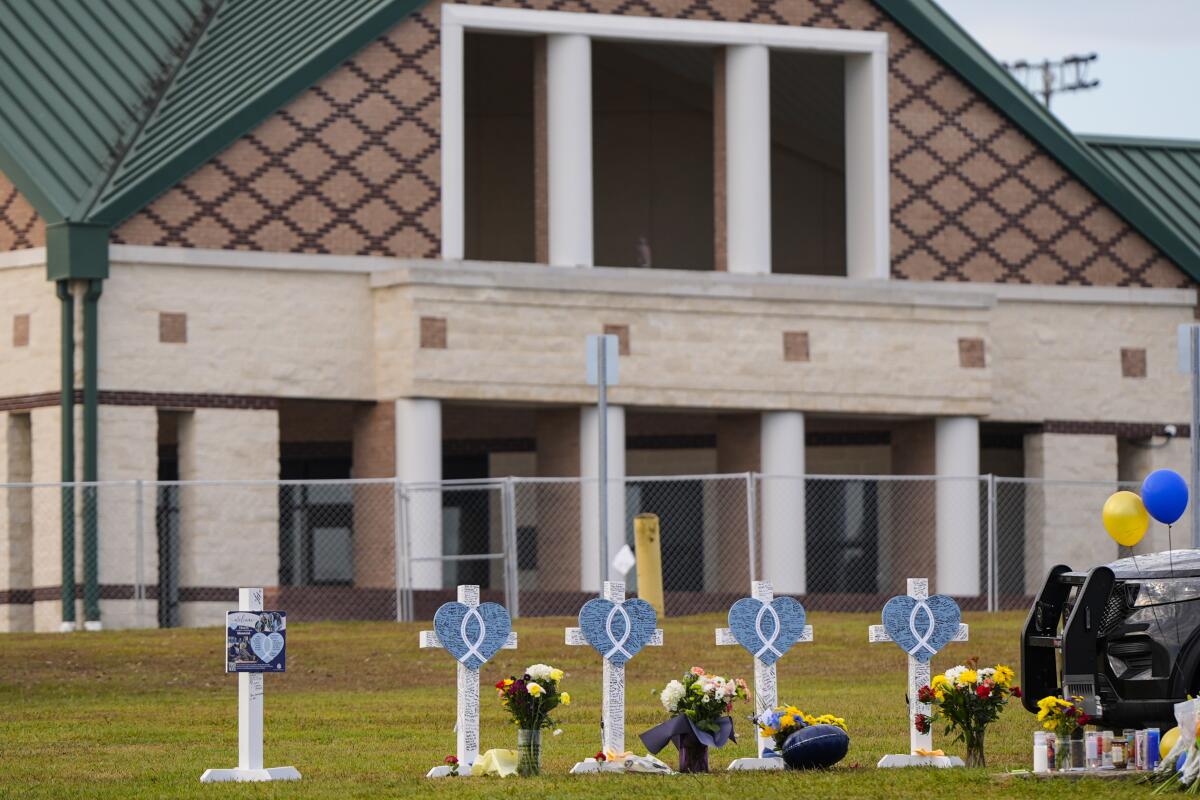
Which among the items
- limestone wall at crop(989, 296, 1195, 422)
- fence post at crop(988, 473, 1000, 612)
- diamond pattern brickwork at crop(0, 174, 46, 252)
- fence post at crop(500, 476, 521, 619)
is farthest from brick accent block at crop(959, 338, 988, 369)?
diamond pattern brickwork at crop(0, 174, 46, 252)

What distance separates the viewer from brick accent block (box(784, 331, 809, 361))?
113 ft

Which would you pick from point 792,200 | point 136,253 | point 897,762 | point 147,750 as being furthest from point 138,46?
point 897,762

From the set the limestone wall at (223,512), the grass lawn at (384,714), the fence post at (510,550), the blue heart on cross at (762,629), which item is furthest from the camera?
the limestone wall at (223,512)

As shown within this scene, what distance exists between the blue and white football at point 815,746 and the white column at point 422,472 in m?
16.5

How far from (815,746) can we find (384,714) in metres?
5.93

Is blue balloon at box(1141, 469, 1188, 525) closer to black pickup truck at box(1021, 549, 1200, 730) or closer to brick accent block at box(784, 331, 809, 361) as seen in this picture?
black pickup truck at box(1021, 549, 1200, 730)

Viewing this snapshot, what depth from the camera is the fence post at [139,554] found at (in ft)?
99.2

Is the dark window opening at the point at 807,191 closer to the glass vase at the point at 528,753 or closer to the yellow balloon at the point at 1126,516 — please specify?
the yellow balloon at the point at 1126,516

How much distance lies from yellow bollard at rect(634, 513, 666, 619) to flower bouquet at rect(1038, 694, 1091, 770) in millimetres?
14052

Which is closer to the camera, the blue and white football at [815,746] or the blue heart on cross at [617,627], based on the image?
the blue and white football at [815,746]

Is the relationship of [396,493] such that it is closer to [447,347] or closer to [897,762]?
[447,347]

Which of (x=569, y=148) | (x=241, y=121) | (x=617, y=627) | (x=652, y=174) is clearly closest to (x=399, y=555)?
(x=241, y=121)

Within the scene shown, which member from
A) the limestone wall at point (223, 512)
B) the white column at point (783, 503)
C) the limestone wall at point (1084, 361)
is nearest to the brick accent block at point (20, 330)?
the limestone wall at point (223, 512)

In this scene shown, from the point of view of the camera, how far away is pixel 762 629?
16.2m
